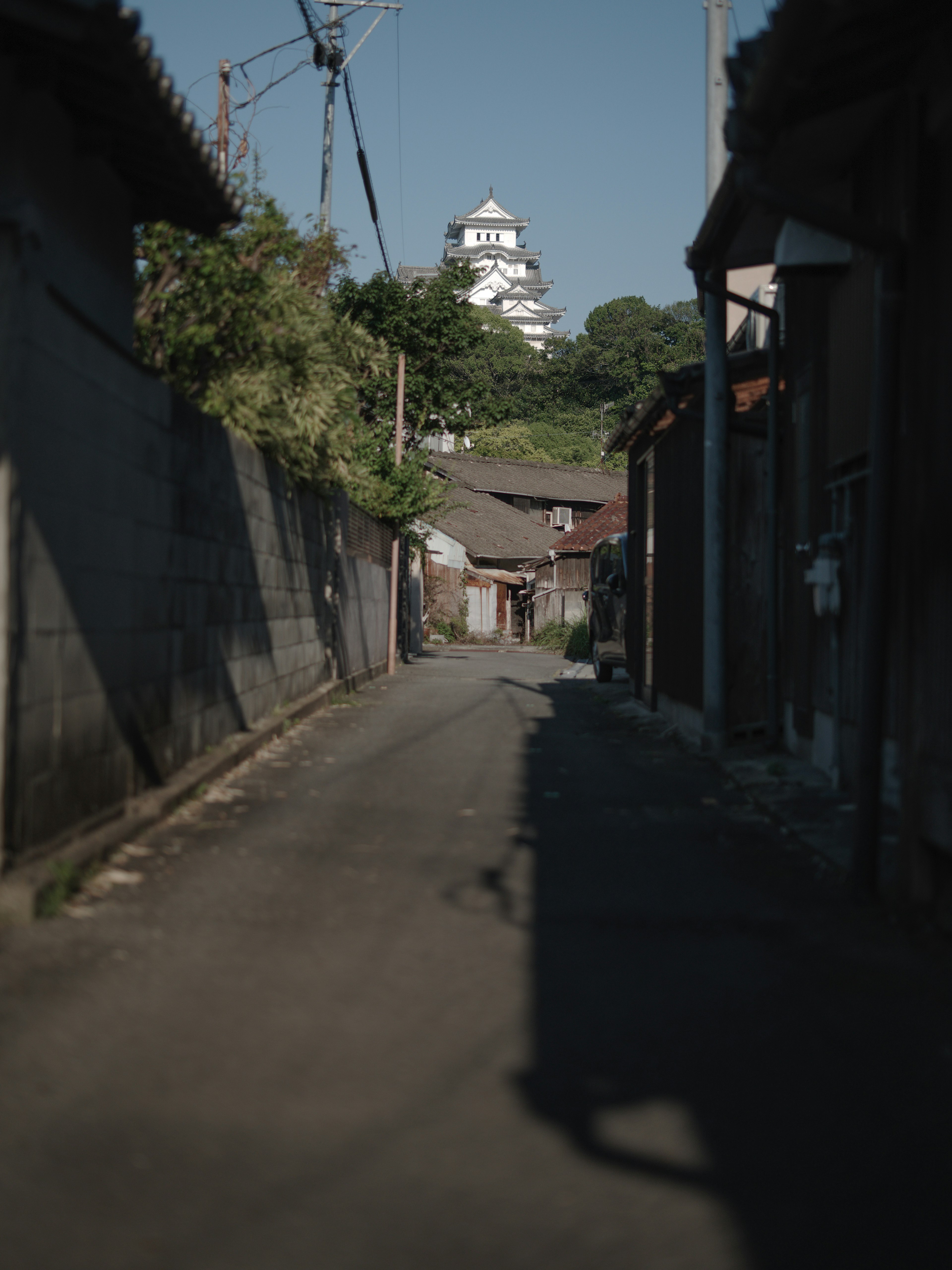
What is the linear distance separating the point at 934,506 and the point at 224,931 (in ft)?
10.8

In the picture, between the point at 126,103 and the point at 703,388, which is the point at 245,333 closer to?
the point at 703,388

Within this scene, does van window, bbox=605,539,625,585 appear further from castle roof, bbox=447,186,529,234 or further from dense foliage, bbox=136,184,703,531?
castle roof, bbox=447,186,529,234

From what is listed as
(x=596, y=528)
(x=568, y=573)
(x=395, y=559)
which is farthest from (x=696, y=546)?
(x=568, y=573)

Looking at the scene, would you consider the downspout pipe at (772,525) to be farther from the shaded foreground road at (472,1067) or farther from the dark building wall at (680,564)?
the shaded foreground road at (472,1067)

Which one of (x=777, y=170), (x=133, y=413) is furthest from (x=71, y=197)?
(x=777, y=170)

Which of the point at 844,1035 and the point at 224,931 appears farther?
the point at 224,931

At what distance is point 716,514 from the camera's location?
10586 millimetres

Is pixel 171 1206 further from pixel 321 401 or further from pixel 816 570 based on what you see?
pixel 321 401

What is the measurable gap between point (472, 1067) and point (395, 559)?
20003mm

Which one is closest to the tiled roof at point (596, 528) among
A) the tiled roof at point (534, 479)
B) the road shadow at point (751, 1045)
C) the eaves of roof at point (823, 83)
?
the tiled roof at point (534, 479)

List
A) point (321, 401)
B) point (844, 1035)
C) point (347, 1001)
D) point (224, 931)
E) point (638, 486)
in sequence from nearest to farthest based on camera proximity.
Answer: point (844, 1035) < point (347, 1001) < point (224, 931) < point (321, 401) < point (638, 486)

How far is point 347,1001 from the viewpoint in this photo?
396 cm

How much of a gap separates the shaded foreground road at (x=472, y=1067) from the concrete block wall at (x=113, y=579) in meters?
0.65

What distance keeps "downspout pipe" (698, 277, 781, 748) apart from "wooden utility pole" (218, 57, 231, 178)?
6604 mm
